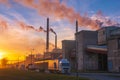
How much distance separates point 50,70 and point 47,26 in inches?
2563

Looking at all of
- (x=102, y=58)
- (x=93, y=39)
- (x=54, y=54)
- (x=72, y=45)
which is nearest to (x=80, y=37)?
(x=93, y=39)

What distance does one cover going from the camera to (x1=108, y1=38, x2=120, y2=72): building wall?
87419 mm

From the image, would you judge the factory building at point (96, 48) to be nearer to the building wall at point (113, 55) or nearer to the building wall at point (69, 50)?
the building wall at point (113, 55)

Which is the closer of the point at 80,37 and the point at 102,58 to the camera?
the point at 102,58

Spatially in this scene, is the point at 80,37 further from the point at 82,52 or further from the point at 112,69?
the point at 112,69

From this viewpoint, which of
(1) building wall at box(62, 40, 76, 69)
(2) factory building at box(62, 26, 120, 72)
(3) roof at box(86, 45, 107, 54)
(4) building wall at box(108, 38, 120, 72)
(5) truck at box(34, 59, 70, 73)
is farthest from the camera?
(1) building wall at box(62, 40, 76, 69)

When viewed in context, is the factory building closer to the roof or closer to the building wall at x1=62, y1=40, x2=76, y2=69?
the roof

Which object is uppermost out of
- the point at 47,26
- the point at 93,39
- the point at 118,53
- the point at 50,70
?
the point at 47,26

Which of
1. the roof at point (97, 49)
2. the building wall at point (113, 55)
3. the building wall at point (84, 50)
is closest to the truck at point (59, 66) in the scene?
the building wall at point (113, 55)

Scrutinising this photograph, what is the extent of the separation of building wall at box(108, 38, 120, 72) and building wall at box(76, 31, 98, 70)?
61.5 feet

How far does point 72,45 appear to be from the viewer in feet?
470

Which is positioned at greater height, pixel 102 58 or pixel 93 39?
pixel 93 39

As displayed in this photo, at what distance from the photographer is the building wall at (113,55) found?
87419mm

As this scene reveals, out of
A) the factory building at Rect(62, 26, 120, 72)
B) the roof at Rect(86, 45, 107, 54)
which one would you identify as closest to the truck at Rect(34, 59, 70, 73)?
the factory building at Rect(62, 26, 120, 72)
